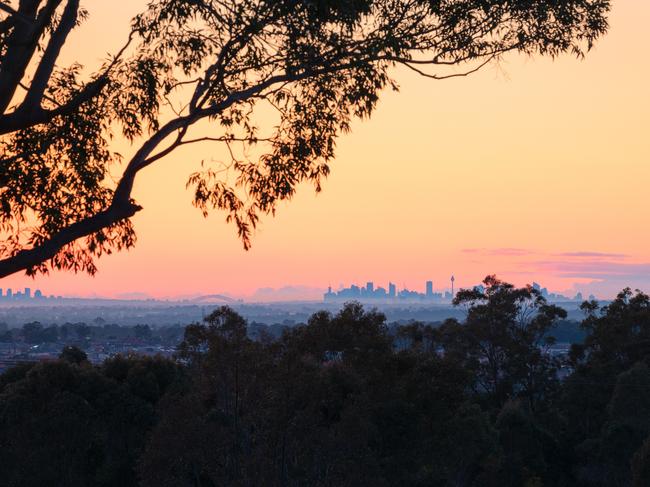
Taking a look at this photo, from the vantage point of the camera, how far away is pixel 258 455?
22797 millimetres

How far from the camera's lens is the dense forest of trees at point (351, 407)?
23.4 metres

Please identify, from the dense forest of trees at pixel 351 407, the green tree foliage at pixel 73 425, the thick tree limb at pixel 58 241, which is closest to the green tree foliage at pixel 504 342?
the dense forest of trees at pixel 351 407

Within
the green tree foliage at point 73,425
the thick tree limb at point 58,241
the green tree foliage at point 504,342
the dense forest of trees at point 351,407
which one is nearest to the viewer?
the thick tree limb at point 58,241

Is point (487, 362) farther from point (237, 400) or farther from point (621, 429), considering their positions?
point (237, 400)

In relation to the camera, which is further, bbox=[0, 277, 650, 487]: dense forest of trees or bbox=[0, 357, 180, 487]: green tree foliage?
bbox=[0, 357, 180, 487]: green tree foliage

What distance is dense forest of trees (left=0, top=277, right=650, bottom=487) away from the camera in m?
23.4

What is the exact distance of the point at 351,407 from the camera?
25.6 m

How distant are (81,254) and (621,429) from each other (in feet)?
96.0

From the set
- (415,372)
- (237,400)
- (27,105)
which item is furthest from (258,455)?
(27,105)

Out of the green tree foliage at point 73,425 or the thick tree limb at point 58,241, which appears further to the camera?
the green tree foliage at point 73,425

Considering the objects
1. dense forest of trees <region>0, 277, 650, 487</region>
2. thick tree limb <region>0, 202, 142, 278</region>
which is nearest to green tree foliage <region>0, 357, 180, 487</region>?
dense forest of trees <region>0, 277, 650, 487</region>

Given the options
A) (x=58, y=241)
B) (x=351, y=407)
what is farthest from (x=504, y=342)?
(x=58, y=241)

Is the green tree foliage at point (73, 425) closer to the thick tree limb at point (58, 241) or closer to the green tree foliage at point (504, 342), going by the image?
the green tree foliage at point (504, 342)

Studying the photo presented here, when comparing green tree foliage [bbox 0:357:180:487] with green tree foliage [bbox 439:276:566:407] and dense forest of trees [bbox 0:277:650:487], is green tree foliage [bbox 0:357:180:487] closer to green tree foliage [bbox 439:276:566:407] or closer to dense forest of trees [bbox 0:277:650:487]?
dense forest of trees [bbox 0:277:650:487]
